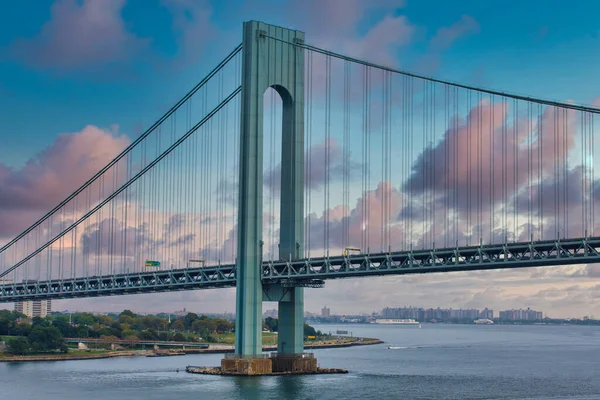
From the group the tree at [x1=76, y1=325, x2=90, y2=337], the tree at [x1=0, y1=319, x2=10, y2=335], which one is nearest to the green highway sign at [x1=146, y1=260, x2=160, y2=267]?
the tree at [x1=0, y1=319, x2=10, y2=335]

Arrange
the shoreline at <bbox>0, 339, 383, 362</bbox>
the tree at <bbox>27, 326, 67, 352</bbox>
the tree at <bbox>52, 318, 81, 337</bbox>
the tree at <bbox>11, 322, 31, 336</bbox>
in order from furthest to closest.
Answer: the tree at <bbox>52, 318, 81, 337</bbox> < the tree at <bbox>11, 322, 31, 336</bbox> < the tree at <bbox>27, 326, 67, 352</bbox> < the shoreline at <bbox>0, 339, 383, 362</bbox>

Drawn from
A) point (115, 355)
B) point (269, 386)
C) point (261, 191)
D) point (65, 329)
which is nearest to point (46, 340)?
point (115, 355)

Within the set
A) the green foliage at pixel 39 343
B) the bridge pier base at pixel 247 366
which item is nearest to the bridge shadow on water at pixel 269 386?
the bridge pier base at pixel 247 366

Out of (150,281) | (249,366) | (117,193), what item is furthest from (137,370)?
(249,366)

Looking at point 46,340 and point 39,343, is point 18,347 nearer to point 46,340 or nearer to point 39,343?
point 39,343

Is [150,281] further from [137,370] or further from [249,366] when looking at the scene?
[249,366]

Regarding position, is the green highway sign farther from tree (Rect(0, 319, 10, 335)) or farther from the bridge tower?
tree (Rect(0, 319, 10, 335))

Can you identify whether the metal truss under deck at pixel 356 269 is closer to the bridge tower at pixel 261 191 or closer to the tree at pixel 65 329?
the bridge tower at pixel 261 191
